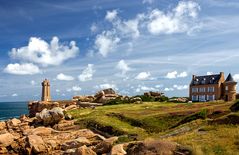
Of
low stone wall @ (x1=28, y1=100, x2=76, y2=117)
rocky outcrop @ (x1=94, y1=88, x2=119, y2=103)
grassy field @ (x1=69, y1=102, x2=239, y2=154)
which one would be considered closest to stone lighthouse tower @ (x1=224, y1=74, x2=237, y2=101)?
grassy field @ (x1=69, y1=102, x2=239, y2=154)

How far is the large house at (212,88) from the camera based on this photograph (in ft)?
253

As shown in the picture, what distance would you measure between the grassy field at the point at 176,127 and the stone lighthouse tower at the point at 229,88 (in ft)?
75.4

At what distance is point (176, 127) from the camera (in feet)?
124

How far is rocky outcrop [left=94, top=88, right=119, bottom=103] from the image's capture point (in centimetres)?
8824

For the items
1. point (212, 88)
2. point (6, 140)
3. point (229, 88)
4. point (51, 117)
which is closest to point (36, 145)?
point (6, 140)

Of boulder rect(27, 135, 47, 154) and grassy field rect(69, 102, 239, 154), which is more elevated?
grassy field rect(69, 102, 239, 154)

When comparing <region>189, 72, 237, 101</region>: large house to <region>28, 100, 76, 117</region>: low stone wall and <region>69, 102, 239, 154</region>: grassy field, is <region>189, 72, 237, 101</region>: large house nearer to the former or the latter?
<region>69, 102, 239, 154</region>: grassy field

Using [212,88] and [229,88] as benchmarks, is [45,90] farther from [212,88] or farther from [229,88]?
[229,88]

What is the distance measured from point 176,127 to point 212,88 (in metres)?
46.9

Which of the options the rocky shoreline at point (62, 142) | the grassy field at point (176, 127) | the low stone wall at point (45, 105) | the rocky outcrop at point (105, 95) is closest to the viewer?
the rocky shoreline at point (62, 142)

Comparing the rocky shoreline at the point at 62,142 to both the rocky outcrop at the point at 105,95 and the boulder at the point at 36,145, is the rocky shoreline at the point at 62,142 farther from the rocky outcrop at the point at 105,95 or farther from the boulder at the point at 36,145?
the rocky outcrop at the point at 105,95

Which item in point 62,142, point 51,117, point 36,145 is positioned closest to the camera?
point 36,145

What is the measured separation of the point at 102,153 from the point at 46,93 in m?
75.3

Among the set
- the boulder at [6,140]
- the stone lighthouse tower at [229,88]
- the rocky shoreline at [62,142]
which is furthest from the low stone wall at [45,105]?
the stone lighthouse tower at [229,88]
